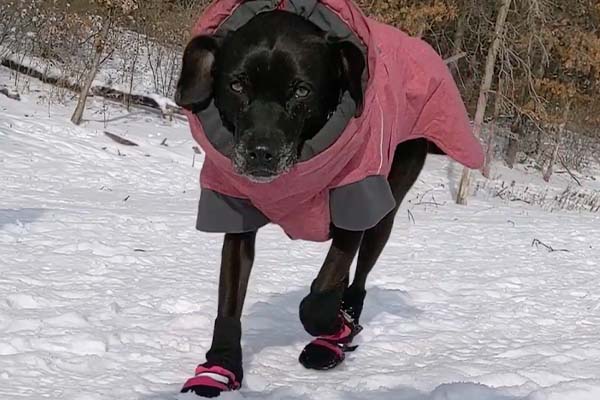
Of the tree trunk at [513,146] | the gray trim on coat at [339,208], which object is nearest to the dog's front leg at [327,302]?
the gray trim on coat at [339,208]

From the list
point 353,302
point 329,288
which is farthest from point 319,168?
point 353,302

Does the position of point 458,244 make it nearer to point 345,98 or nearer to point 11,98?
point 345,98

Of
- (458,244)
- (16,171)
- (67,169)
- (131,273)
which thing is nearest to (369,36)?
(131,273)

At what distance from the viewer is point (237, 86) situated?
2.45 m

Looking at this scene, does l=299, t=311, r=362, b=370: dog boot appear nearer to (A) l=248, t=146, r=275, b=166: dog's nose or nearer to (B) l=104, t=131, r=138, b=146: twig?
(A) l=248, t=146, r=275, b=166: dog's nose

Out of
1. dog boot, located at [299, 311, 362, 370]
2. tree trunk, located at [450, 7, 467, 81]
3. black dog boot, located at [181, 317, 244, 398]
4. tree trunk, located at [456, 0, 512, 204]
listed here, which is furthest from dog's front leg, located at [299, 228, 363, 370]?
tree trunk, located at [450, 7, 467, 81]

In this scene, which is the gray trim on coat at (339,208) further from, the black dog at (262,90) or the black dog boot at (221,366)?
the black dog boot at (221,366)

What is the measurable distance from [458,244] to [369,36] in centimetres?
385

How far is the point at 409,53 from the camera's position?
3510 millimetres

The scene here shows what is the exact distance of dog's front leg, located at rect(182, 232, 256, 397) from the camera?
2516 mm

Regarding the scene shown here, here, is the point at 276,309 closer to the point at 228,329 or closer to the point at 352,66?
the point at 228,329

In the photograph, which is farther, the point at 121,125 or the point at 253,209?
the point at 121,125

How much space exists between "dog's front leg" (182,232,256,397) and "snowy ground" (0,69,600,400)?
0.20 feet

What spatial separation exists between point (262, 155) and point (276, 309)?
1538 mm
